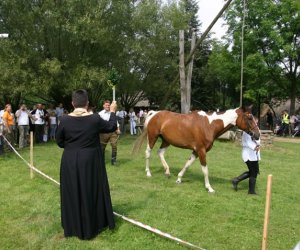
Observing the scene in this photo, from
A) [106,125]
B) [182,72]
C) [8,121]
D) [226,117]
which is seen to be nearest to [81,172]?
[106,125]

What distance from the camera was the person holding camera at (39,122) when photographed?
63.0ft

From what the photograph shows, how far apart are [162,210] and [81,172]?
227cm

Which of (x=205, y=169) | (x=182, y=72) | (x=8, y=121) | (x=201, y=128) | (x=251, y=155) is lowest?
(x=205, y=169)

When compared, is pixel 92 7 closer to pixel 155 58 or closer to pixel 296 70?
pixel 155 58

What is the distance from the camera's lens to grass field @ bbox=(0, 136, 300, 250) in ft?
20.4

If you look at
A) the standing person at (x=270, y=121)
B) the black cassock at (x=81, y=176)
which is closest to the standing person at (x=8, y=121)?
the black cassock at (x=81, y=176)

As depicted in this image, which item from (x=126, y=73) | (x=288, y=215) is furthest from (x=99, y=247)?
(x=126, y=73)

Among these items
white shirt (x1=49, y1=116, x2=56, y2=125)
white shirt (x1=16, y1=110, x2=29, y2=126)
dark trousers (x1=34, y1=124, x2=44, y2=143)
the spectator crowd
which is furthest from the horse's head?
white shirt (x1=49, y1=116, x2=56, y2=125)

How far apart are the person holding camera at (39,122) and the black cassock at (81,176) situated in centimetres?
1350

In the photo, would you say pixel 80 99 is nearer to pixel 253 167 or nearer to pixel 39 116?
pixel 253 167

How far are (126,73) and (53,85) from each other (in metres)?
7.38

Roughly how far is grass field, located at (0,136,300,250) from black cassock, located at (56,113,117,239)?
0.28 meters

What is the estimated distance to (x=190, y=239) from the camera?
630cm

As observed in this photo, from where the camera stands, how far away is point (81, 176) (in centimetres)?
610
